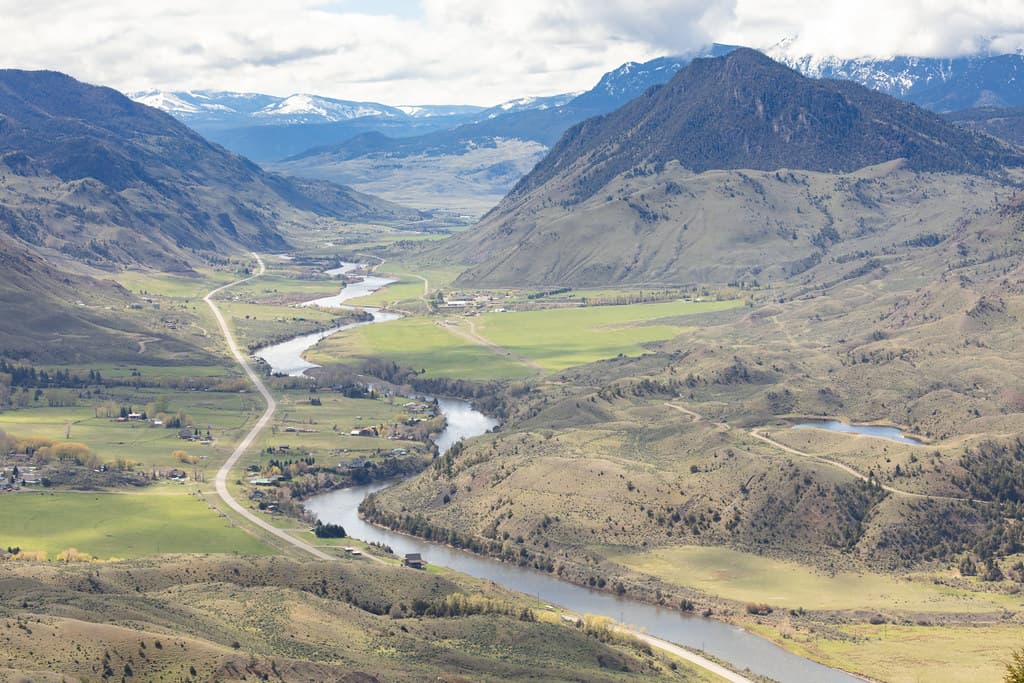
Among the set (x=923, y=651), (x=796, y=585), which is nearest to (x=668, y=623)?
(x=796, y=585)

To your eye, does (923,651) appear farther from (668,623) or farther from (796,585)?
(668,623)

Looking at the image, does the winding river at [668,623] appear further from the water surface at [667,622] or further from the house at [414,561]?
the house at [414,561]

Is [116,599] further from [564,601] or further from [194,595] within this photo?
[564,601]

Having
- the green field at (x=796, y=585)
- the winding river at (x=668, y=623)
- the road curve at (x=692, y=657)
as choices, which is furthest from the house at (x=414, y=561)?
the road curve at (x=692, y=657)

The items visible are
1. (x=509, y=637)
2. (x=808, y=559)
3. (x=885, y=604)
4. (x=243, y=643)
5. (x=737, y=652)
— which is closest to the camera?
(x=243, y=643)

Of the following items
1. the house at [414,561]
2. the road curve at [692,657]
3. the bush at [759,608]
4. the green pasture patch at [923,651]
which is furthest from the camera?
the house at [414,561]

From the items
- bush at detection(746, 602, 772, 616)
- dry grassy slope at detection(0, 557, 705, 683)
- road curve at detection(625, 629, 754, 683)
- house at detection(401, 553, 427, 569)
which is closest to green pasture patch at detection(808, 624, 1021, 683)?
bush at detection(746, 602, 772, 616)

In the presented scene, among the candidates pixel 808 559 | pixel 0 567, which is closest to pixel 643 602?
pixel 808 559
